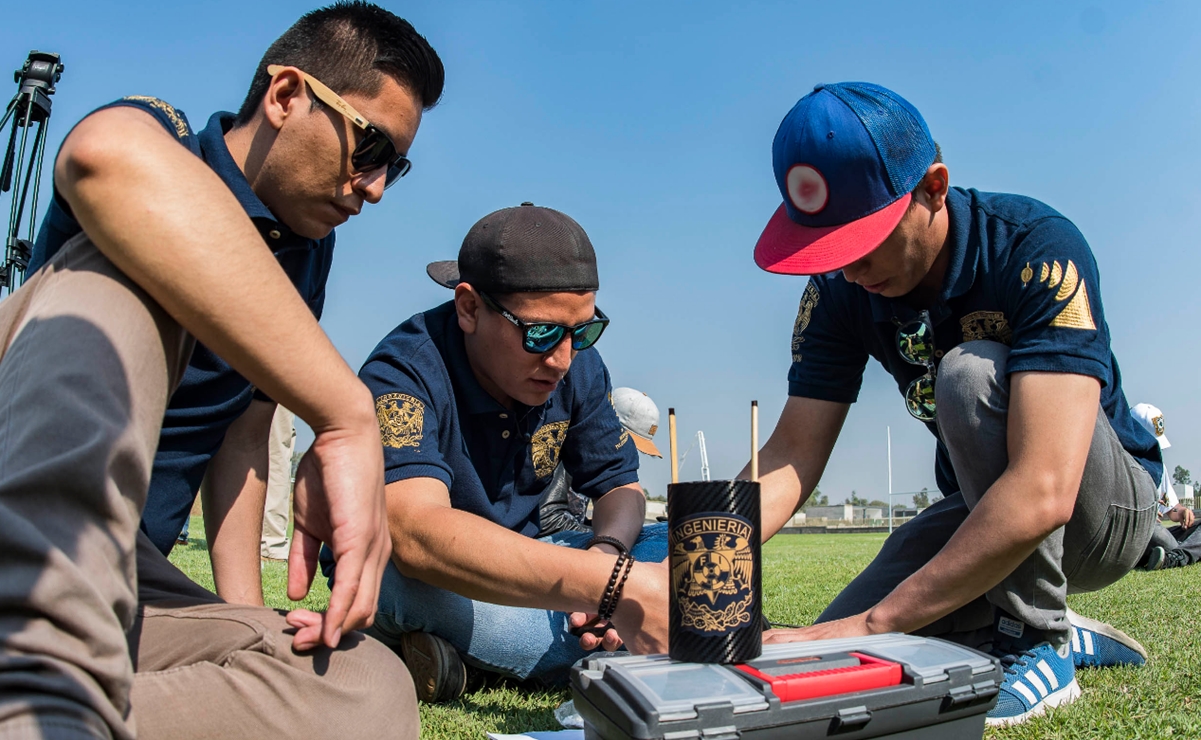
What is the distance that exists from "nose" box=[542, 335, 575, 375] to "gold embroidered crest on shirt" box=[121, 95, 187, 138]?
134cm

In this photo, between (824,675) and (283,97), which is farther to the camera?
(283,97)

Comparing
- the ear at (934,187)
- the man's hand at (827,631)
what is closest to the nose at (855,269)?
the ear at (934,187)


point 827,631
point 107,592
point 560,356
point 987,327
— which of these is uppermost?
point 987,327

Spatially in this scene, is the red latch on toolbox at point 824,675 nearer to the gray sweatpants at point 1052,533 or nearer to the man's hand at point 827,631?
the man's hand at point 827,631

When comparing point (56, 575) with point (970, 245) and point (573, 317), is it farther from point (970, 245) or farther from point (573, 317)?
point (970, 245)

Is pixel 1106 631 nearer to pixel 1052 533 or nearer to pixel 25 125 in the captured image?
pixel 1052 533

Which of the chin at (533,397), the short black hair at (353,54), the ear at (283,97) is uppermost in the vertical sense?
the short black hair at (353,54)

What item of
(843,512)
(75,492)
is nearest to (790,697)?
(75,492)

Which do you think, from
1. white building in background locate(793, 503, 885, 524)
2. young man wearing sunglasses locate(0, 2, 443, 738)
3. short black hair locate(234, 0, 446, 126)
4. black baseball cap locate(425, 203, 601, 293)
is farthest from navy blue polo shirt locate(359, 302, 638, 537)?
white building in background locate(793, 503, 885, 524)

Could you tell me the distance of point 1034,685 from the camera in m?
2.38

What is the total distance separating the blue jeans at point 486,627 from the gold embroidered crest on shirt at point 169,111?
1.63 metres

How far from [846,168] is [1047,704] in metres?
1.59

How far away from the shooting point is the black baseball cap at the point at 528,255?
2.75m

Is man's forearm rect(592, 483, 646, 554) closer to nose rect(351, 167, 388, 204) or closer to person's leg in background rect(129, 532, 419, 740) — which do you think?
nose rect(351, 167, 388, 204)
